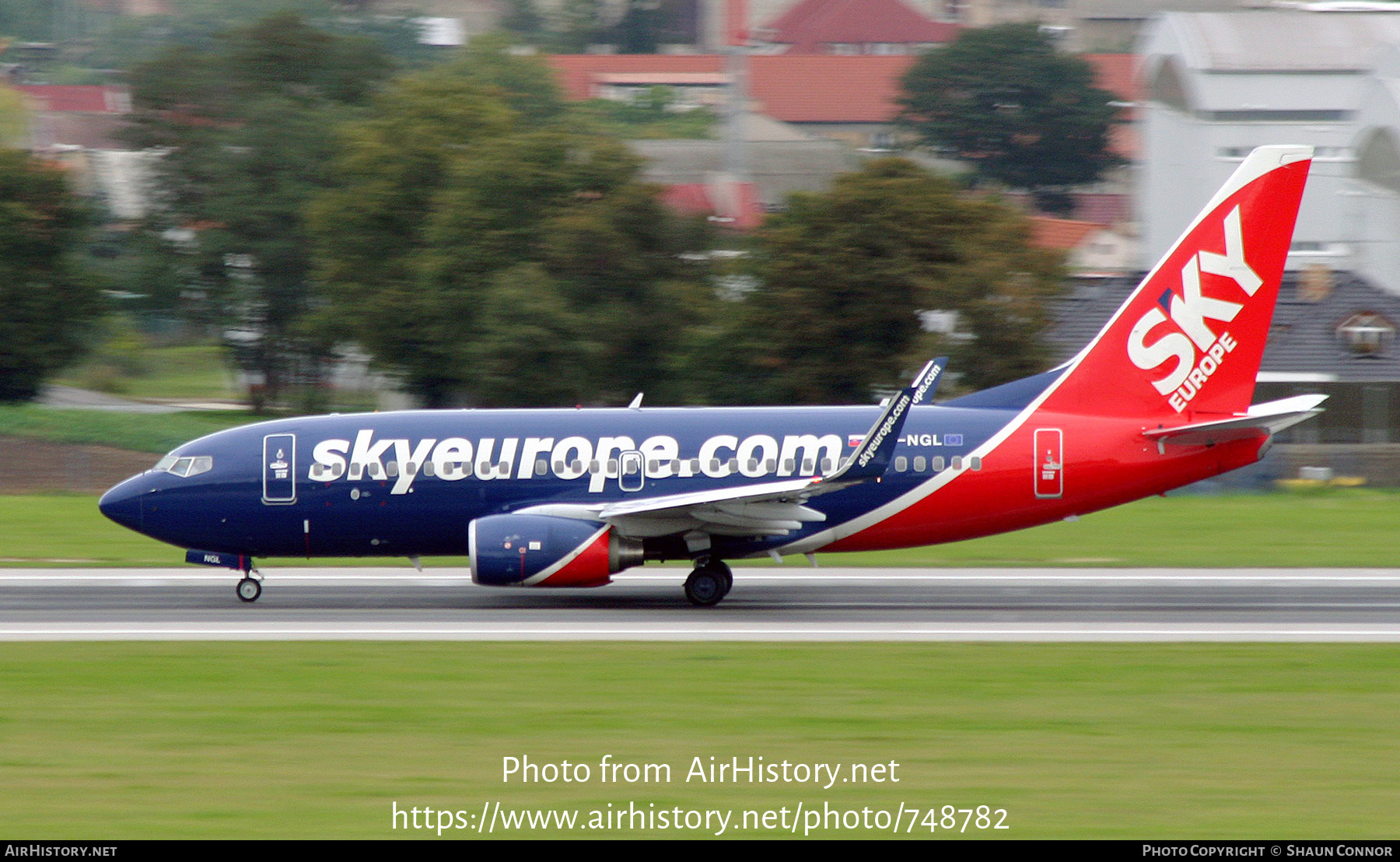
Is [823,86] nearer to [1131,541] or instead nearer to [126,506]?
[1131,541]

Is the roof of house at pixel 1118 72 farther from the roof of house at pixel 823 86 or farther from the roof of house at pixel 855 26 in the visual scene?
the roof of house at pixel 855 26

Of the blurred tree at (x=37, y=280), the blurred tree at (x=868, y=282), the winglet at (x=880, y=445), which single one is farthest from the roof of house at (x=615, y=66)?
the winglet at (x=880, y=445)

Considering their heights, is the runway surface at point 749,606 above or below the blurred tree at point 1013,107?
below

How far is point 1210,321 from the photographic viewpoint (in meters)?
25.3

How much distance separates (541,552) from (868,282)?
89.0 ft

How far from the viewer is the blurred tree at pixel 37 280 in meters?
Result: 57.7

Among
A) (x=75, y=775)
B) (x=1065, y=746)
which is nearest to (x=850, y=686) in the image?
(x=1065, y=746)

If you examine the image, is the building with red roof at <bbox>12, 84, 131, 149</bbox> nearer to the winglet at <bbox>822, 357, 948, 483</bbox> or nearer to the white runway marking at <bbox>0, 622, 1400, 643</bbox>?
the white runway marking at <bbox>0, 622, 1400, 643</bbox>

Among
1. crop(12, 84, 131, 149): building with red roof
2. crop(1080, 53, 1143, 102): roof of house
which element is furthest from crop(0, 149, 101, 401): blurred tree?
crop(1080, 53, 1143, 102): roof of house

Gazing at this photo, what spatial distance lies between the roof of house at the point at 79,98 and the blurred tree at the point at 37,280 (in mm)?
76303

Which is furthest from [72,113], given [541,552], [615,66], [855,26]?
[541,552]

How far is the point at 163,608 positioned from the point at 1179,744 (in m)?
16.7

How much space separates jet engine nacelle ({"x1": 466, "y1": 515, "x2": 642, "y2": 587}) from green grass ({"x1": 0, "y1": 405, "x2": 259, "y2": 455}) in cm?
2955
